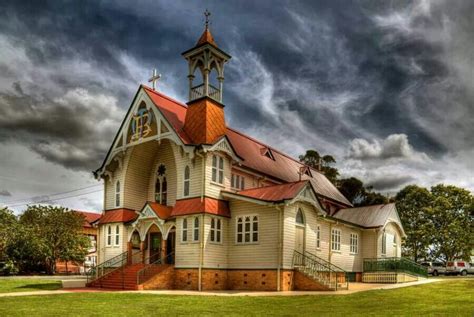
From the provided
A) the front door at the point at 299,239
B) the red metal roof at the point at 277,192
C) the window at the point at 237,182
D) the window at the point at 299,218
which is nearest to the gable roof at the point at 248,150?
the window at the point at 237,182

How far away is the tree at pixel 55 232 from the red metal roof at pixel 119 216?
18.4m

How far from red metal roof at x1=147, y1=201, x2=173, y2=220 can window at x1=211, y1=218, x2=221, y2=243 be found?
3.16 m

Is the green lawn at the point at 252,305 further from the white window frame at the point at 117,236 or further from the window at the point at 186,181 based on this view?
the white window frame at the point at 117,236

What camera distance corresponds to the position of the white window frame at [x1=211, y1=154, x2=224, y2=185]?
29142 mm

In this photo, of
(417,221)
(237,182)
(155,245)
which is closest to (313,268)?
(237,182)

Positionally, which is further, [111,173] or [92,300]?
[111,173]

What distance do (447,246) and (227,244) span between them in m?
35.0

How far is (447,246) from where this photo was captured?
53.8 metres

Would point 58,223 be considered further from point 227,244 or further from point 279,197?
Result: point 279,197

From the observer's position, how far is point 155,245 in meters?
31.5

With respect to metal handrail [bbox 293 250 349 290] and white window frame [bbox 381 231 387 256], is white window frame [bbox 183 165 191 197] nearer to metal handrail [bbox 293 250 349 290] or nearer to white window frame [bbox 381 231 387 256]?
metal handrail [bbox 293 250 349 290]

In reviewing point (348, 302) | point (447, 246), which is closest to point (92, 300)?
point (348, 302)

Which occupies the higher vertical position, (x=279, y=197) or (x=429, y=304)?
(x=279, y=197)

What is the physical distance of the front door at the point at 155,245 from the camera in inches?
1224
